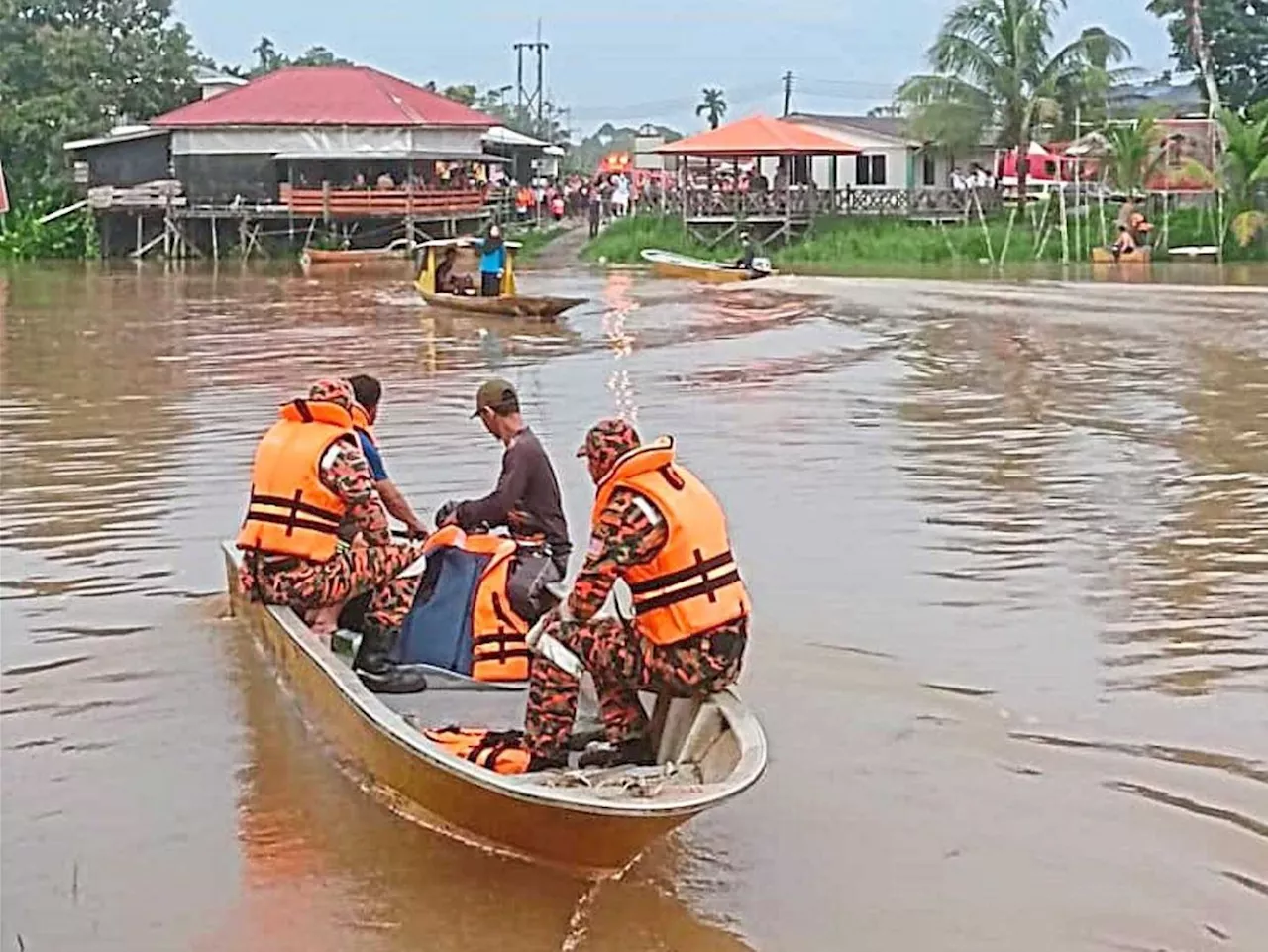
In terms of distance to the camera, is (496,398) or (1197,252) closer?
(496,398)

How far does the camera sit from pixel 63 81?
56812 millimetres

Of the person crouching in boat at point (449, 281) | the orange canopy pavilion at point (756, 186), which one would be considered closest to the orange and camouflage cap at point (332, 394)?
the person crouching in boat at point (449, 281)

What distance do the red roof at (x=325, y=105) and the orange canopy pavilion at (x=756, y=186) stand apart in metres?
6.49

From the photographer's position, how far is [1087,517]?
41.1 ft

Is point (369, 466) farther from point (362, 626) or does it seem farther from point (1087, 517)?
point (1087, 517)

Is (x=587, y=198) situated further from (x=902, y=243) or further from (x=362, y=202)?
(x=902, y=243)

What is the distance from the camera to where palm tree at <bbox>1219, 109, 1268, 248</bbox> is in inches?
1606

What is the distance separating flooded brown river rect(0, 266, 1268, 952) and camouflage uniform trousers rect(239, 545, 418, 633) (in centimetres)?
53

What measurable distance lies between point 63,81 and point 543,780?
54.1m

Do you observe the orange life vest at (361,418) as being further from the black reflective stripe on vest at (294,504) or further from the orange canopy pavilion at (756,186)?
the orange canopy pavilion at (756,186)

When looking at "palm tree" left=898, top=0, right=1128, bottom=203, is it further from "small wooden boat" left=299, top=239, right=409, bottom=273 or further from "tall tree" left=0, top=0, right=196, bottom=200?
"tall tree" left=0, top=0, right=196, bottom=200

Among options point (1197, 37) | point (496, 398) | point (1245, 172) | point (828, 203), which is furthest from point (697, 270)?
point (496, 398)

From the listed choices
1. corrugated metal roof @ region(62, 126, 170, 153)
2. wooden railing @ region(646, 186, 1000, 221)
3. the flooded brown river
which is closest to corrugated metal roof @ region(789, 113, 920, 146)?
wooden railing @ region(646, 186, 1000, 221)

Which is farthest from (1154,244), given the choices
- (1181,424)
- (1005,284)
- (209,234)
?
(1181,424)
